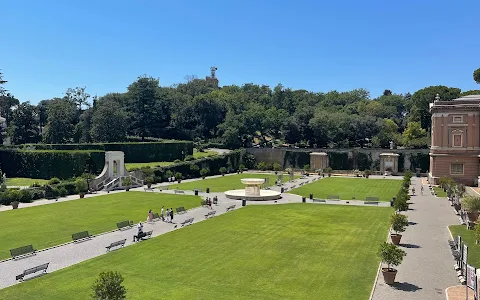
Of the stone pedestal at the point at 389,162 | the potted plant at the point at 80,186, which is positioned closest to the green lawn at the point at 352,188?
the stone pedestal at the point at 389,162

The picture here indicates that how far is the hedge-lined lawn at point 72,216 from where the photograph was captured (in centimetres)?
2822

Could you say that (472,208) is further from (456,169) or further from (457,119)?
(457,119)

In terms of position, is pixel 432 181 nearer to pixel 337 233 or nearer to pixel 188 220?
pixel 337 233

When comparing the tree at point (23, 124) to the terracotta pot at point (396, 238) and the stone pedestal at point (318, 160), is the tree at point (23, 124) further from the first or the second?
the terracotta pot at point (396, 238)

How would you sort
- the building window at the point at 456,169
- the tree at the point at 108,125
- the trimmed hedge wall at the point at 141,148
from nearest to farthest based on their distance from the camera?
the building window at the point at 456,169 < the trimmed hedge wall at the point at 141,148 < the tree at the point at 108,125

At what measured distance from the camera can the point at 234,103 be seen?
11119cm

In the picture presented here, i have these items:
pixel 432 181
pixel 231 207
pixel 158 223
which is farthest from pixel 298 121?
pixel 158 223

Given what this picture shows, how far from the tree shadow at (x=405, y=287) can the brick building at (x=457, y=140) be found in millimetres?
46849

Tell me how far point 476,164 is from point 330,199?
25800mm

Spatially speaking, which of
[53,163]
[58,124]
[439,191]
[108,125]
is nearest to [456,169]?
[439,191]

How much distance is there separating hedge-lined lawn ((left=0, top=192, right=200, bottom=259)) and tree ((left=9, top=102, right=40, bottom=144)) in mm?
49699

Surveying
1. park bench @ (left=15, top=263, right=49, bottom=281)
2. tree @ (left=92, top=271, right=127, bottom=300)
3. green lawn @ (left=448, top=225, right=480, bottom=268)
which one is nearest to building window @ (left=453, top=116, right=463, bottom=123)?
green lawn @ (left=448, top=225, right=480, bottom=268)

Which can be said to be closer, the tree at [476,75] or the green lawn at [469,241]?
the green lawn at [469,241]

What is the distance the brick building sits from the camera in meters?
59.6
